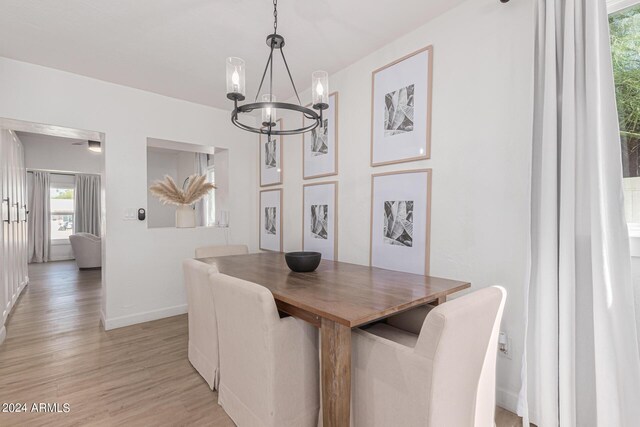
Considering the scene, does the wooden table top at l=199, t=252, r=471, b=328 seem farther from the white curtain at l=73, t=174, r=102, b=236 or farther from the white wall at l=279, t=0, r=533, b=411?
the white curtain at l=73, t=174, r=102, b=236

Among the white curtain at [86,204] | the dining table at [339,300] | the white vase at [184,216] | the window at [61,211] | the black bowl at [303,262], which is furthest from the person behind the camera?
the white curtain at [86,204]

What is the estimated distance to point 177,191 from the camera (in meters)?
3.27

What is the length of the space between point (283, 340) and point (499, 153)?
1536mm

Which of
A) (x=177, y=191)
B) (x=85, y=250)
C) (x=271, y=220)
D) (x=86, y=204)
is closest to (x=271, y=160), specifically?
(x=271, y=220)

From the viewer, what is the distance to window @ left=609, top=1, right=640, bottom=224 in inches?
55.1

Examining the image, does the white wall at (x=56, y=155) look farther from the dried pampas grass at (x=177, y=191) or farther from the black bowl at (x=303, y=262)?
the black bowl at (x=303, y=262)

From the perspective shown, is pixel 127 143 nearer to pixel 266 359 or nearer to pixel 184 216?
pixel 184 216

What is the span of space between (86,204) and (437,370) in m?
8.63

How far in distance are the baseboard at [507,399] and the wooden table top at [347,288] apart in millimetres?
681

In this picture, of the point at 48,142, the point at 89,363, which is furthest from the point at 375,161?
the point at 48,142

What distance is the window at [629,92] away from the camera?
1398mm

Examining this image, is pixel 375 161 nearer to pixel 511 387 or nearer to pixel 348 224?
pixel 348 224

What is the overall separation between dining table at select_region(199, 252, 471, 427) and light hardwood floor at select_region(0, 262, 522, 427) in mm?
786

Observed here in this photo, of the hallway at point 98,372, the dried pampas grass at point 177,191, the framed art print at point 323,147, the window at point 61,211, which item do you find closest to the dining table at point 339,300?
the hallway at point 98,372
